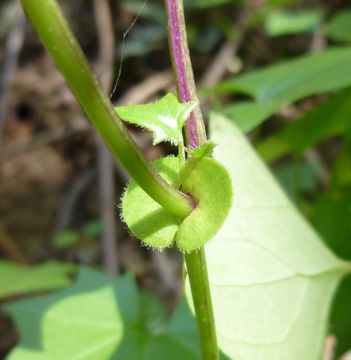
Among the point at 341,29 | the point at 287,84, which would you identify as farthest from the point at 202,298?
the point at 341,29

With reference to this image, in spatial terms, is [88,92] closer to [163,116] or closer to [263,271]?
[163,116]

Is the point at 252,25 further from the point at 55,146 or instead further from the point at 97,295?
the point at 97,295

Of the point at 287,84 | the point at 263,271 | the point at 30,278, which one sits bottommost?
the point at 30,278

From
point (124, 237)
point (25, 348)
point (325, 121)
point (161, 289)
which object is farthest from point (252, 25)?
point (25, 348)

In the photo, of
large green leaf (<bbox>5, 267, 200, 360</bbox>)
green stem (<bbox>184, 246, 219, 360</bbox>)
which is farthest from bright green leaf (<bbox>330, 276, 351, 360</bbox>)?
green stem (<bbox>184, 246, 219, 360</bbox>)

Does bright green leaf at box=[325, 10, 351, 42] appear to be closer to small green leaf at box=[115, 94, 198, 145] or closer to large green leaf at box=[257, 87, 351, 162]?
large green leaf at box=[257, 87, 351, 162]

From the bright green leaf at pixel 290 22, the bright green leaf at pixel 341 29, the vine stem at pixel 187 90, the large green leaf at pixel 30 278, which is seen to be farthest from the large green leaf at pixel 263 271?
the bright green leaf at pixel 290 22

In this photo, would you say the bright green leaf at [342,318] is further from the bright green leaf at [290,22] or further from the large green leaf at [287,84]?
the bright green leaf at [290,22]
